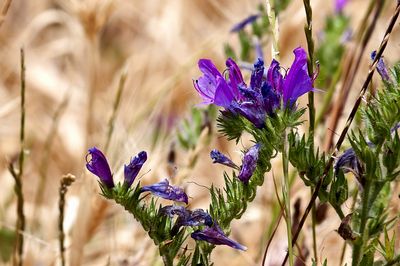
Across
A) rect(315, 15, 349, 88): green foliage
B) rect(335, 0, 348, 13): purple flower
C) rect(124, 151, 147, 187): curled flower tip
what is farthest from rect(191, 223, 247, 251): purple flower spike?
rect(335, 0, 348, 13): purple flower

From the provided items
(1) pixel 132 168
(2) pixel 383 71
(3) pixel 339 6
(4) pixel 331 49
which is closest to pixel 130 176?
(1) pixel 132 168

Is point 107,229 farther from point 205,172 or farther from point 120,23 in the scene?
point 120,23

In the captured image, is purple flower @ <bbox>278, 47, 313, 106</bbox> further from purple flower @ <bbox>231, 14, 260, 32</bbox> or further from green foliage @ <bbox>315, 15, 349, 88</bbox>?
green foliage @ <bbox>315, 15, 349, 88</bbox>

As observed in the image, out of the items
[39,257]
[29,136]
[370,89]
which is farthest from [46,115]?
[370,89]

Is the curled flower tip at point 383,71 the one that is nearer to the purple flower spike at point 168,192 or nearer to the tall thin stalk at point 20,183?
the purple flower spike at point 168,192

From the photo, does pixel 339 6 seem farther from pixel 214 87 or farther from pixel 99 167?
pixel 99 167

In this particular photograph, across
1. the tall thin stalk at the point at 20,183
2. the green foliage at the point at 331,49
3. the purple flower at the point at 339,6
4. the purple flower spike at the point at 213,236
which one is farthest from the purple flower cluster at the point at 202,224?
the purple flower at the point at 339,6
